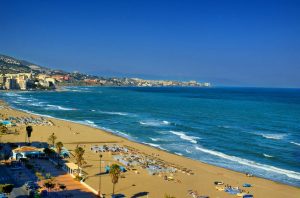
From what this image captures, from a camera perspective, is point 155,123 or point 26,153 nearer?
point 26,153

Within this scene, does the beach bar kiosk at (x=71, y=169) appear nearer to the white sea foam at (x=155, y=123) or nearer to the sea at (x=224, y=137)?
the sea at (x=224, y=137)

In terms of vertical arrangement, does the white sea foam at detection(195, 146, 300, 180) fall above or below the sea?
below

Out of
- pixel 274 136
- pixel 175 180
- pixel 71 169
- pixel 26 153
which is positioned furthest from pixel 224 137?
pixel 26 153

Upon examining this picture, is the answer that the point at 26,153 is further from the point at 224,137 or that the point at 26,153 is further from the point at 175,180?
the point at 224,137

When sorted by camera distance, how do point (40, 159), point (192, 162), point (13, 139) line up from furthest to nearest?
1. point (13, 139)
2. point (192, 162)
3. point (40, 159)

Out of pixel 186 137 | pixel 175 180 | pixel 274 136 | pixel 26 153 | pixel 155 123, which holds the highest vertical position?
pixel 26 153

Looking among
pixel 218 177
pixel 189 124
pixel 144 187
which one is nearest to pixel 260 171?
pixel 218 177

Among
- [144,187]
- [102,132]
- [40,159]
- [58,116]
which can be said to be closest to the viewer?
[144,187]

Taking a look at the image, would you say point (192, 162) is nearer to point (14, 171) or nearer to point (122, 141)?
point (122, 141)

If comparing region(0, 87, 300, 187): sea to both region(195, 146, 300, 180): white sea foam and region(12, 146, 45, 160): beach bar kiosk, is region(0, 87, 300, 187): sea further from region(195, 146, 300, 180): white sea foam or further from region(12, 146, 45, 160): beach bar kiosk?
region(12, 146, 45, 160): beach bar kiosk

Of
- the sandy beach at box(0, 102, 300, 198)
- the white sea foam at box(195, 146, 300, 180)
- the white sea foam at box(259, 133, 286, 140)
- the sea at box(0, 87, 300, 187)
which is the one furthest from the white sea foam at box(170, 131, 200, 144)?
the white sea foam at box(259, 133, 286, 140)

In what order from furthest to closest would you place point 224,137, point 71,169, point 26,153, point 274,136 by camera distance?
point 274,136 < point 224,137 < point 26,153 < point 71,169
